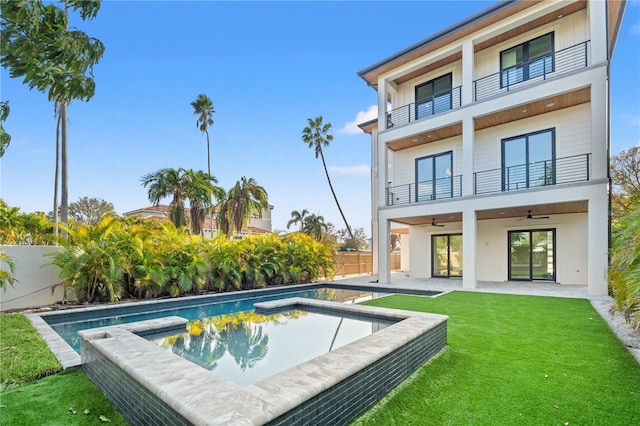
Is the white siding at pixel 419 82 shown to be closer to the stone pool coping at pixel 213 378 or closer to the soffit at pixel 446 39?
the soffit at pixel 446 39

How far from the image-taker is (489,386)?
3795 millimetres

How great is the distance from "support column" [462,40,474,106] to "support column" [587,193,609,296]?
5.48m

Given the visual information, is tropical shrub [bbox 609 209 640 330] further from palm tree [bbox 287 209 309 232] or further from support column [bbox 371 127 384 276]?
palm tree [bbox 287 209 309 232]

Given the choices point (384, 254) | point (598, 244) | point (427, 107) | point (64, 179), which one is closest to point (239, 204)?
point (64, 179)

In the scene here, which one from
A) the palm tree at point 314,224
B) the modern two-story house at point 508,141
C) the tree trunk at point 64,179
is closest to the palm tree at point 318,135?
the palm tree at point 314,224

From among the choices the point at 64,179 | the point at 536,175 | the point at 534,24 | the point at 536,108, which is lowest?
the point at 64,179

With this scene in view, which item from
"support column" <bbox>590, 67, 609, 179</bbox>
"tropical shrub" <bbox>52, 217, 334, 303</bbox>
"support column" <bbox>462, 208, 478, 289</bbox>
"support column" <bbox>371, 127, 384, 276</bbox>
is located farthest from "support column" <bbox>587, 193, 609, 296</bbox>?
"support column" <bbox>371, 127, 384, 276</bbox>

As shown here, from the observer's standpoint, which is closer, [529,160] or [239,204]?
[529,160]

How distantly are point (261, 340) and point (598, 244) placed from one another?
1020 centimetres

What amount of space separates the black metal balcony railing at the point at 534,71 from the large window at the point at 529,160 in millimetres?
2040

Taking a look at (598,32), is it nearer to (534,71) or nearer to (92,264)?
(534,71)

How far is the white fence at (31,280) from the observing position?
8984mm

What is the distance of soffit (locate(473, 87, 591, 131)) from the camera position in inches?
454

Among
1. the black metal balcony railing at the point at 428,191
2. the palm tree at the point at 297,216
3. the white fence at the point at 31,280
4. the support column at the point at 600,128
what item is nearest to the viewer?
the white fence at the point at 31,280
